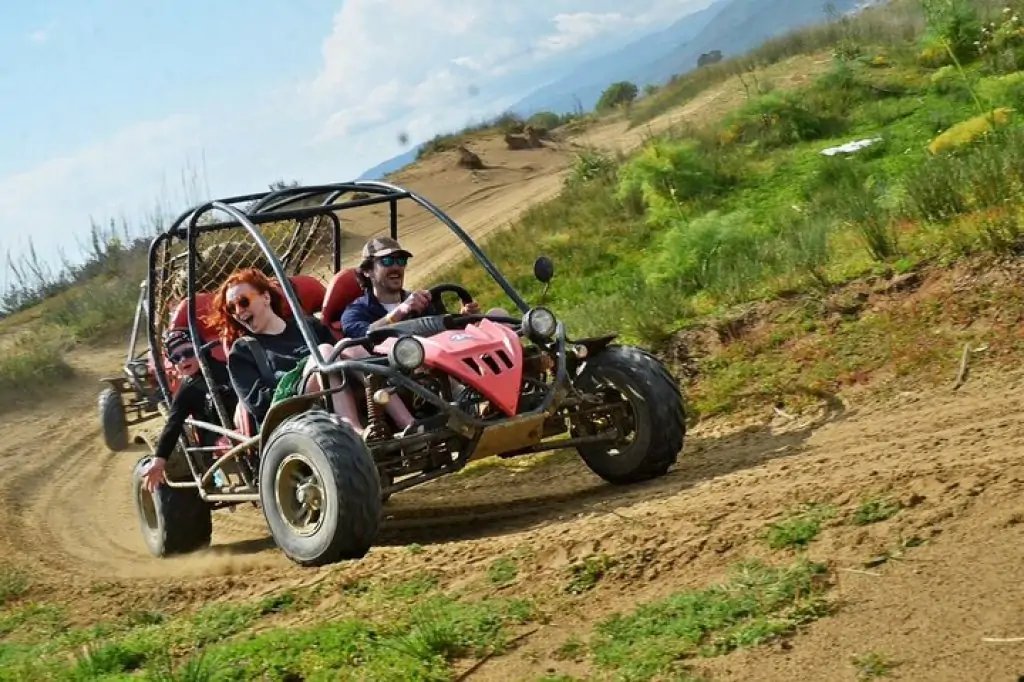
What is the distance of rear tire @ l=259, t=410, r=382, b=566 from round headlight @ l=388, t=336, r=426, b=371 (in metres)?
0.46

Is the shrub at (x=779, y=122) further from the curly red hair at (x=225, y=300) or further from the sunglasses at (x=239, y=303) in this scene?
the sunglasses at (x=239, y=303)

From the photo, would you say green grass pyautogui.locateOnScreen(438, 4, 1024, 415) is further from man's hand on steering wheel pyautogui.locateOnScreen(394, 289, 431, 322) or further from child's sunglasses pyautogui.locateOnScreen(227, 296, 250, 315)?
child's sunglasses pyautogui.locateOnScreen(227, 296, 250, 315)

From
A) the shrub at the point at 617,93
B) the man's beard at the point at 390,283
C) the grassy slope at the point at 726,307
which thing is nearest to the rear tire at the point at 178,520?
the grassy slope at the point at 726,307

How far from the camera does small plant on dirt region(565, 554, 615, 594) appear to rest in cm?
458

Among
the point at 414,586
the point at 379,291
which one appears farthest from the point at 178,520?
the point at 414,586

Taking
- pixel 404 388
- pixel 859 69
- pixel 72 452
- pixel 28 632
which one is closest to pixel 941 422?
pixel 404 388

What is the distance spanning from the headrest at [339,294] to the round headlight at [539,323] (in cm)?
154

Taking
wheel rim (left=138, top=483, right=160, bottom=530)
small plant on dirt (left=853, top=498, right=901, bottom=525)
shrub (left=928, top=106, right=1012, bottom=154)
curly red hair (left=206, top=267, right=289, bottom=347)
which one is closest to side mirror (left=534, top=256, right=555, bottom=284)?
curly red hair (left=206, top=267, right=289, bottom=347)

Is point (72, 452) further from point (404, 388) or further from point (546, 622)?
point (546, 622)

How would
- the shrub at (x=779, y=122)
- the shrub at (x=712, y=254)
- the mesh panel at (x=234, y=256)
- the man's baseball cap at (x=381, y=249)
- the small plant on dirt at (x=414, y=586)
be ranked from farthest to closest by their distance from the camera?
the shrub at (x=779, y=122) → the shrub at (x=712, y=254) → the mesh panel at (x=234, y=256) → the man's baseball cap at (x=381, y=249) → the small plant on dirt at (x=414, y=586)

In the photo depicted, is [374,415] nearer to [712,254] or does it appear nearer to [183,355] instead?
[183,355]

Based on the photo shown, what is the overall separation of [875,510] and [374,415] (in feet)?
9.01

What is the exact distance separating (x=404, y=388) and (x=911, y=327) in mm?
3533

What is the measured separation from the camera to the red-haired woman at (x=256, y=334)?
7160mm
